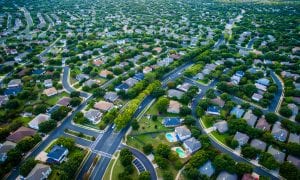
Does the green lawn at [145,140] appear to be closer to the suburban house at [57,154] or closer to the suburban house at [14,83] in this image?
the suburban house at [57,154]

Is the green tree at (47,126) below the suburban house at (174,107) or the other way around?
the other way around

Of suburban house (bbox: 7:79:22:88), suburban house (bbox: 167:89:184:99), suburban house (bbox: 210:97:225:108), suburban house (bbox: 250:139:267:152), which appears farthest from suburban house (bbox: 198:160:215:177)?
suburban house (bbox: 7:79:22:88)

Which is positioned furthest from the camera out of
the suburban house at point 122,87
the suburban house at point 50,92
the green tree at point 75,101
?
the suburban house at point 122,87

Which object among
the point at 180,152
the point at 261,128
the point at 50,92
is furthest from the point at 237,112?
the point at 50,92

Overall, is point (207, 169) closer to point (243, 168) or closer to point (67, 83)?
point (243, 168)

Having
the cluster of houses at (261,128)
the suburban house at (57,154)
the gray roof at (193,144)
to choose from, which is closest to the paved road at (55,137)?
the suburban house at (57,154)

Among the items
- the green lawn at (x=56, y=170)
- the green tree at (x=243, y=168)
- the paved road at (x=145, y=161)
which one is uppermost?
the green tree at (x=243, y=168)
